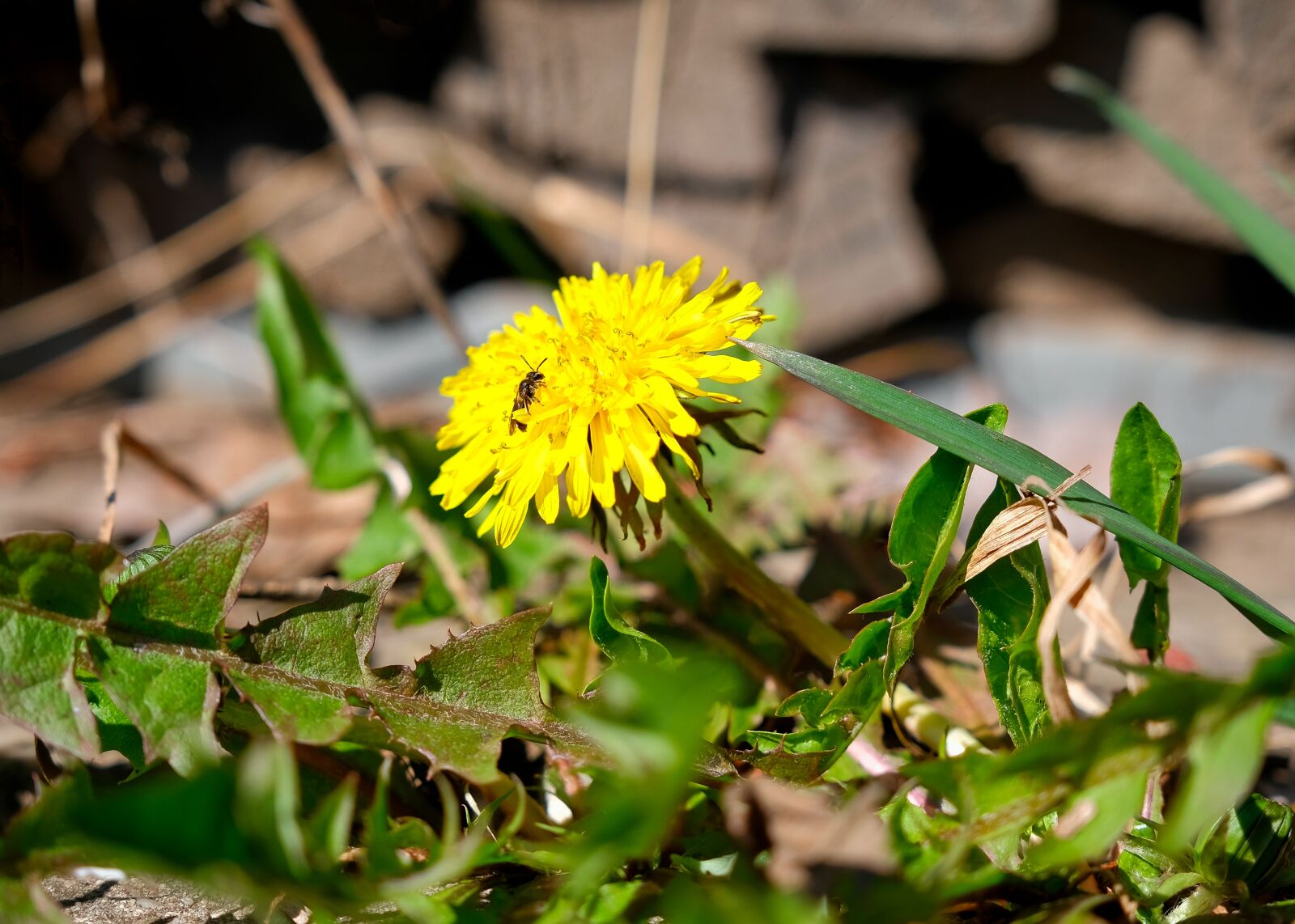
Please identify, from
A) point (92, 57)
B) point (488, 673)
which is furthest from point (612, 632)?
point (92, 57)

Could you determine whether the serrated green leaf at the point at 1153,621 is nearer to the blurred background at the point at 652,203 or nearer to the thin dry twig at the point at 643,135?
the blurred background at the point at 652,203

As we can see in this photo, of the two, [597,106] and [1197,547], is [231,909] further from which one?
[597,106]

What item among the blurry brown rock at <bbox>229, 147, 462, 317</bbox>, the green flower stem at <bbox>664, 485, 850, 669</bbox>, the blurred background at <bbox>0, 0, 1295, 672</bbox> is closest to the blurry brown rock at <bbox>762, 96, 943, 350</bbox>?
the blurred background at <bbox>0, 0, 1295, 672</bbox>

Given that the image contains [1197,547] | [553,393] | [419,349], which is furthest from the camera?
[419,349]

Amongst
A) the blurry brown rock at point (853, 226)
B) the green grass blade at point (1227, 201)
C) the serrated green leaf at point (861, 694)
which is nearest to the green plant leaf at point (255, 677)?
the serrated green leaf at point (861, 694)

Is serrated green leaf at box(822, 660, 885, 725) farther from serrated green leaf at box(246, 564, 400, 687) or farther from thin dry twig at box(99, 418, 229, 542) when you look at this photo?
thin dry twig at box(99, 418, 229, 542)

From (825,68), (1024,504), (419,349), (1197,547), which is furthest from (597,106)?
(1024,504)

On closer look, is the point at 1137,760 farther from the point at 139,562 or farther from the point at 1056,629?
the point at 139,562
